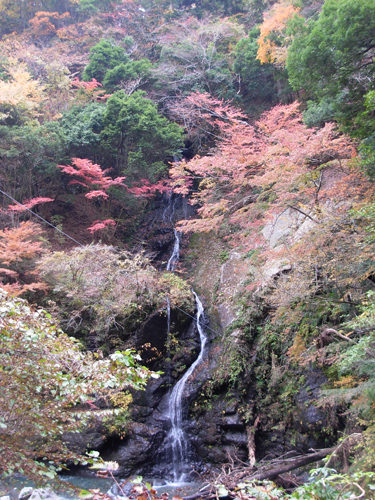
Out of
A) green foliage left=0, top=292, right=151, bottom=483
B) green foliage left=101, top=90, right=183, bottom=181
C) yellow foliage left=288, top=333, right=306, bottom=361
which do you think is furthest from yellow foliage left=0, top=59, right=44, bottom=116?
yellow foliage left=288, top=333, right=306, bottom=361

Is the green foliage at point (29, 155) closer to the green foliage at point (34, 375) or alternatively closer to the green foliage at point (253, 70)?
the green foliage at point (253, 70)

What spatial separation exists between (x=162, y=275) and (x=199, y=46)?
13.1 meters

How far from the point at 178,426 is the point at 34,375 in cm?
671

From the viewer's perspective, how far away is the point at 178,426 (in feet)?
27.9

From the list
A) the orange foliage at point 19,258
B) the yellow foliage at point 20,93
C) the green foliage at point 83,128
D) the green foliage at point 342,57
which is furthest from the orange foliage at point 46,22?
the green foliage at point 342,57

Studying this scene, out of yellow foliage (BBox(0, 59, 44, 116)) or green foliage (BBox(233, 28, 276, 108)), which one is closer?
yellow foliage (BBox(0, 59, 44, 116))

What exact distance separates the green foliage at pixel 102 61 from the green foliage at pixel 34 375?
55.4ft

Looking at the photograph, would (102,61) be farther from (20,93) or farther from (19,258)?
(19,258)

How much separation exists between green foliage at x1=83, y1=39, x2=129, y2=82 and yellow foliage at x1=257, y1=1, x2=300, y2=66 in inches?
299

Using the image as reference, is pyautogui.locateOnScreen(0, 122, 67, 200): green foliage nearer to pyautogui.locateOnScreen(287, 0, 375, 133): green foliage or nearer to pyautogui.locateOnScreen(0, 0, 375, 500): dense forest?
pyautogui.locateOnScreen(0, 0, 375, 500): dense forest

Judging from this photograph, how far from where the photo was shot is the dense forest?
3.54 meters

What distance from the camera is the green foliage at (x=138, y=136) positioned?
43.9ft

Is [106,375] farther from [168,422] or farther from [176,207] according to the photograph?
[176,207]

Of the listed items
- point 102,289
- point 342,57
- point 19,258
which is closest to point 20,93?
point 19,258
